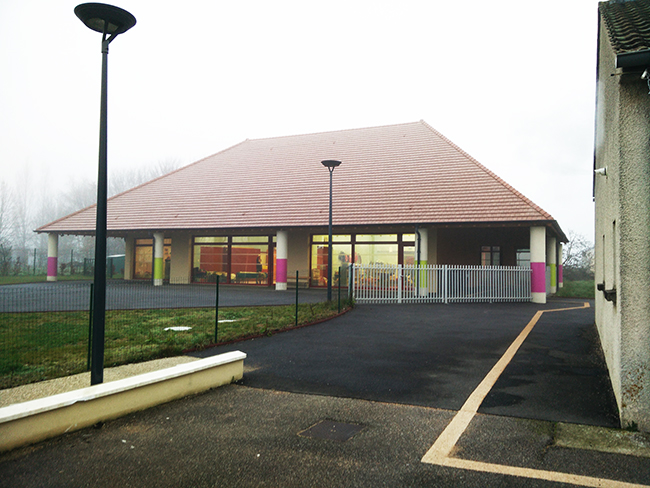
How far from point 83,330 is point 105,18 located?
7.24 metres

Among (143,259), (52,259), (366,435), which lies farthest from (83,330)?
Answer: (143,259)

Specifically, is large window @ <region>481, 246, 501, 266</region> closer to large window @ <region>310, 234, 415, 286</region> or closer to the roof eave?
large window @ <region>310, 234, 415, 286</region>

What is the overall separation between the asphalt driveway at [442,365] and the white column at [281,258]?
36.2 ft

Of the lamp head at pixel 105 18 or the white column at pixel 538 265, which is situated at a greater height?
the lamp head at pixel 105 18

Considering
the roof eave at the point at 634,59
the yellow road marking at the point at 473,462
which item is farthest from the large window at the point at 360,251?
the roof eave at the point at 634,59

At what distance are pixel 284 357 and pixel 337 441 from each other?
392cm

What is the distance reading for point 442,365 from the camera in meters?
7.72

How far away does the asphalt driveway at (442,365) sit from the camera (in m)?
5.75

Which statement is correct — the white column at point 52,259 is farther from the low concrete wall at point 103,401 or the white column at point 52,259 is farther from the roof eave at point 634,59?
the roof eave at point 634,59

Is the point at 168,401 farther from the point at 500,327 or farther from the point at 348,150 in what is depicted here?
the point at 348,150

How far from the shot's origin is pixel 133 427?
4875 mm

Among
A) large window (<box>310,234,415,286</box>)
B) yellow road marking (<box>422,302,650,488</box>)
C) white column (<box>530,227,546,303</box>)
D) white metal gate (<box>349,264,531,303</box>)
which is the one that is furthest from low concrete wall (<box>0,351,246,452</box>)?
large window (<box>310,234,415,286</box>)

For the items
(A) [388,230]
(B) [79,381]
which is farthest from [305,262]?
(B) [79,381]

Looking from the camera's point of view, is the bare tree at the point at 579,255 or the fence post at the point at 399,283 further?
the bare tree at the point at 579,255
